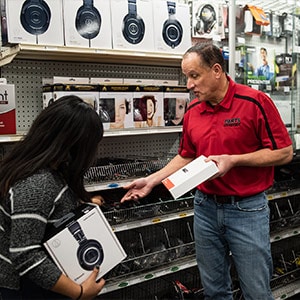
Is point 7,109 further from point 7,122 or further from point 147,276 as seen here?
point 147,276

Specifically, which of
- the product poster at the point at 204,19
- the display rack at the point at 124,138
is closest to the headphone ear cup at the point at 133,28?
the display rack at the point at 124,138

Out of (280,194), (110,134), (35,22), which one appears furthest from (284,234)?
(35,22)

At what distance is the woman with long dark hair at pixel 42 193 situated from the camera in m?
1.31

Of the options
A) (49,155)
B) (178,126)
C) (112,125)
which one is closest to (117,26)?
(112,125)

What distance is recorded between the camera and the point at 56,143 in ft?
4.56

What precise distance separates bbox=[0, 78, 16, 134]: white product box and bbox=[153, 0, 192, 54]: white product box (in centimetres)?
103

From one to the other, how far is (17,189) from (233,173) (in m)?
1.18

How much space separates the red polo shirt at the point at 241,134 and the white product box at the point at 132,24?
737mm

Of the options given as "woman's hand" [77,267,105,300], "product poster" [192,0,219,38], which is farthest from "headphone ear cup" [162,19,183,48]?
"woman's hand" [77,267,105,300]

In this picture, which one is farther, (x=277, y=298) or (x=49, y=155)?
(x=277, y=298)

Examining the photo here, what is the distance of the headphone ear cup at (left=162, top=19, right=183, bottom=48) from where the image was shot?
2.77 metres

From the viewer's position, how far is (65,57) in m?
2.58

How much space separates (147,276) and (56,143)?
159 cm

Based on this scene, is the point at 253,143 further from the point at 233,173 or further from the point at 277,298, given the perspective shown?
the point at 277,298
